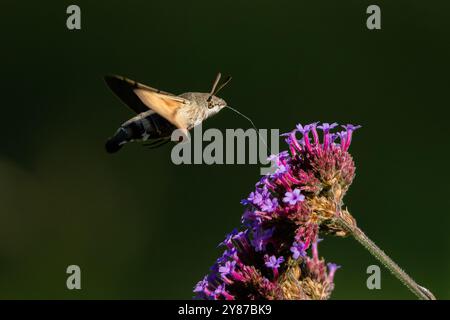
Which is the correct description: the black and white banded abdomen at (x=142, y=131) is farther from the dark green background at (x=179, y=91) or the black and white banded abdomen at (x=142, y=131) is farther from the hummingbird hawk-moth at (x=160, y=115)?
the dark green background at (x=179, y=91)

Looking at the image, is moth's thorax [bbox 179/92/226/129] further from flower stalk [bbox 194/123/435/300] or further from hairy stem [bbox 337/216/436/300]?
hairy stem [bbox 337/216/436/300]

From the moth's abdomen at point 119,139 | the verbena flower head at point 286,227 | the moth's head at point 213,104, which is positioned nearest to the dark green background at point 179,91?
the moth's head at point 213,104

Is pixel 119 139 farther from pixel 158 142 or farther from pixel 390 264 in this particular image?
pixel 390 264

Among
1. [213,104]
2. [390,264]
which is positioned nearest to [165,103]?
[213,104]

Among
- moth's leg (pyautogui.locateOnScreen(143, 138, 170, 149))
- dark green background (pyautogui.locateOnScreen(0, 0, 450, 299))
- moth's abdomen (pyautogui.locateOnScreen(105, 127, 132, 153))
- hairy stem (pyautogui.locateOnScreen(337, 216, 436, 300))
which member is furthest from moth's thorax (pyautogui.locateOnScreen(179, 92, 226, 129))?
dark green background (pyautogui.locateOnScreen(0, 0, 450, 299))

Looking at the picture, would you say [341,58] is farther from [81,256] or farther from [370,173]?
[81,256]
